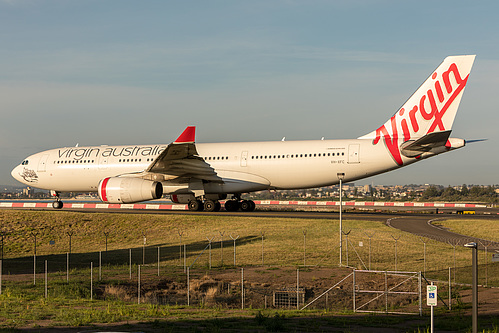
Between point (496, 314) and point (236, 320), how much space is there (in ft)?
22.8

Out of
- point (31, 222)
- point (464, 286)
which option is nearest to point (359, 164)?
point (464, 286)

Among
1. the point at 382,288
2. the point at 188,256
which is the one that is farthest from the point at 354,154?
the point at 382,288

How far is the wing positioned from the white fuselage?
1414mm

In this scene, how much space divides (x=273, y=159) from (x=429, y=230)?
430 inches

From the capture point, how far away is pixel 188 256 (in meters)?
27.8

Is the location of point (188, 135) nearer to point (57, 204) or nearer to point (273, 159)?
point (273, 159)

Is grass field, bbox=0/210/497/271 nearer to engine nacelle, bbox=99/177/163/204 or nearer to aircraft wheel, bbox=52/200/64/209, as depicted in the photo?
engine nacelle, bbox=99/177/163/204

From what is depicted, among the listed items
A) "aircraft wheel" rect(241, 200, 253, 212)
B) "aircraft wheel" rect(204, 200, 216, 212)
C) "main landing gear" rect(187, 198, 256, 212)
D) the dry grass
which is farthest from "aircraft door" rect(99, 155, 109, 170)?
"aircraft wheel" rect(241, 200, 253, 212)

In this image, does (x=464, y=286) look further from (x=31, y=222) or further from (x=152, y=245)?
(x=31, y=222)

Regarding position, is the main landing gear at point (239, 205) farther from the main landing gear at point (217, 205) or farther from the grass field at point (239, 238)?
the grass field at point (239, 238)

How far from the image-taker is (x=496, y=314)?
578 inches

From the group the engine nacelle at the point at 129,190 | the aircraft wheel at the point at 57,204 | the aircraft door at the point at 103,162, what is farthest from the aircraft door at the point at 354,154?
the aircraft wheel at the point at 57,204

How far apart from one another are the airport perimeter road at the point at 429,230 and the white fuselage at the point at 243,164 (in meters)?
3.95

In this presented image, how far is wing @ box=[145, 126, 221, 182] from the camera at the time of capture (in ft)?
107
